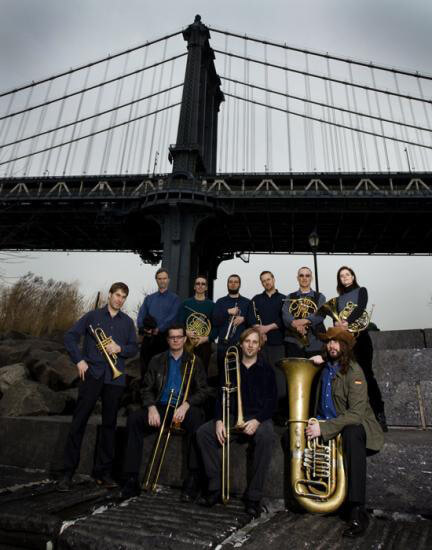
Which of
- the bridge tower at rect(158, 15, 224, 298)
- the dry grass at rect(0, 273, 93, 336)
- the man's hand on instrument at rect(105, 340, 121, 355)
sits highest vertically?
the bridge tower at rect(158, 15, 224, 298)

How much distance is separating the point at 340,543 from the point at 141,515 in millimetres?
1495

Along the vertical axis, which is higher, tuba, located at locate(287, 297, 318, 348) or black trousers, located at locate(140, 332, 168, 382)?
tuba, located at locate(287, 297, 318, 348)

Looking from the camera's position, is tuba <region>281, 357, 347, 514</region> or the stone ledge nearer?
tuba <region>281, 357, 347, 514</region>

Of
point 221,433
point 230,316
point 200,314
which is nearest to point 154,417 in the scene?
point 221,433

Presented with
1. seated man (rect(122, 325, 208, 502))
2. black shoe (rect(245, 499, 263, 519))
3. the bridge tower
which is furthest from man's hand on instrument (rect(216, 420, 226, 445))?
the bridge tower

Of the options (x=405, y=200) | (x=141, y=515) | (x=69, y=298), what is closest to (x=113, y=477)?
(x=141, y=515)

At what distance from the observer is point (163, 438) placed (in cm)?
378

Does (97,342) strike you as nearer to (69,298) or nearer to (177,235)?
(69,298)

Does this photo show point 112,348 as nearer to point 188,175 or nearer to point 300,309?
point 300,309

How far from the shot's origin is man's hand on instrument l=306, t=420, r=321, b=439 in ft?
9.56

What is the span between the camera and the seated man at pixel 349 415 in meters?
2.67

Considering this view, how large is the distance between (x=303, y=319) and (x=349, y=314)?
1.76 feet

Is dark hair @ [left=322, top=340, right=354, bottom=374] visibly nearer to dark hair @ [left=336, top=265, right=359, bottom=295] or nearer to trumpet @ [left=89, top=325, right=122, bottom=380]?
dark hair @ [left=336, top=265, right=359, bottom=295]

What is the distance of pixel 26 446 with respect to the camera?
→ 4.47 m
